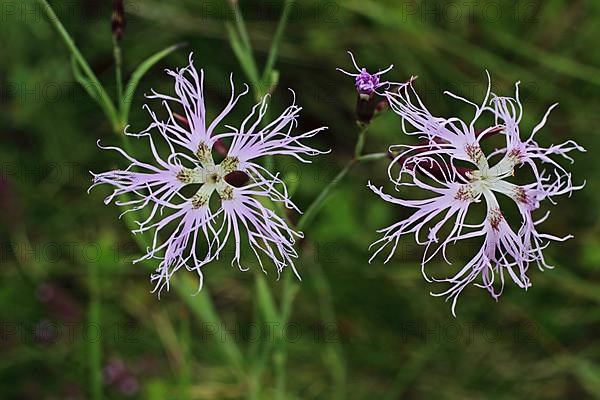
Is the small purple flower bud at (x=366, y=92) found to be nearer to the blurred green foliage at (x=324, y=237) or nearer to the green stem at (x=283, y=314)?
the green stem at (x=283, y=314)

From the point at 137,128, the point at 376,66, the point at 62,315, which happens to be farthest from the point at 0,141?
the point at 376,66

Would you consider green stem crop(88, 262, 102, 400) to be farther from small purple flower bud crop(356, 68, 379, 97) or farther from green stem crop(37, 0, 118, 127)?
small purple flower bud crop(356, 68, 379, 97)

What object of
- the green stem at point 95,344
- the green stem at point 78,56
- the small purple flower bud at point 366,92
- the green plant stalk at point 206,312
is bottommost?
the green stem at point 95,344

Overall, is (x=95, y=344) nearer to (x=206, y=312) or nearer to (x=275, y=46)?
(x=206, y=312)

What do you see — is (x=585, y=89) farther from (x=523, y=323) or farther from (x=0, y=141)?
(x=0, y=141)

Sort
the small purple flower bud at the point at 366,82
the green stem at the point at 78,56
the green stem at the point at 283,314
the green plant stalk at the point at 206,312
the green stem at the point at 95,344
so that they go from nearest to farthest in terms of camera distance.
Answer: the small purple flower bud at the point at 366,82
the green stem at the point at 78,56
the green stem at the point at 283,314
the green plant stalk at the point at 206,312
the green stem at the point at 95,344

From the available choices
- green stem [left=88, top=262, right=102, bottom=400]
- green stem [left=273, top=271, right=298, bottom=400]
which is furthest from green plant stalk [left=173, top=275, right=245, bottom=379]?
green stem [left=88, top=262, right=102, bottom=400]

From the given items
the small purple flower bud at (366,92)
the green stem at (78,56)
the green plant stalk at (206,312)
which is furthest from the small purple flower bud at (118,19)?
the green plant stalk at (206,312)

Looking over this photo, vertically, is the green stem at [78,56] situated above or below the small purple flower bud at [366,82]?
below
